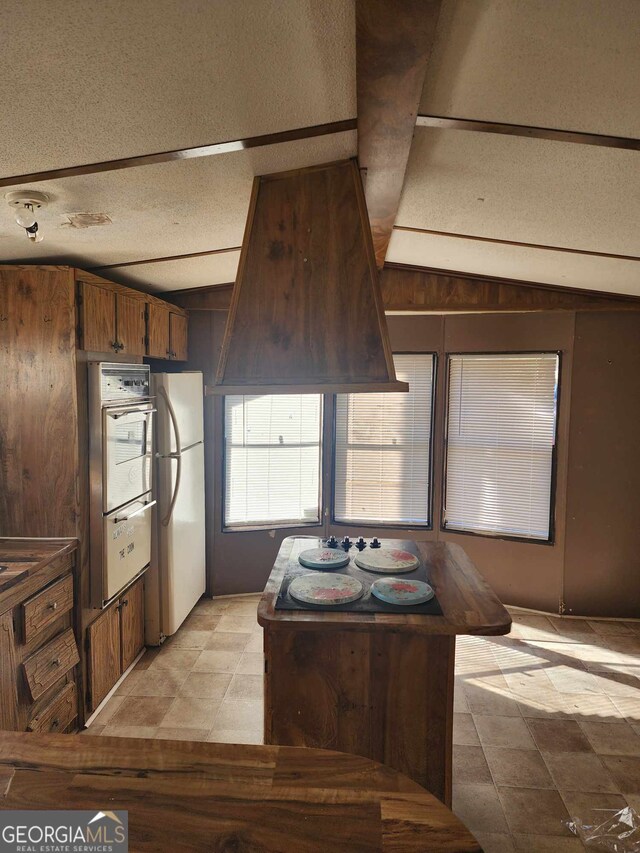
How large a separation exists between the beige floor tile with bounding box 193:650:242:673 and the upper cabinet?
6.73 feet

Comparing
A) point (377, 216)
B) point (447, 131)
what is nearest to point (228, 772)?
point (447, 131)

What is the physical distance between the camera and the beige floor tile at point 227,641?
3785 millimetres

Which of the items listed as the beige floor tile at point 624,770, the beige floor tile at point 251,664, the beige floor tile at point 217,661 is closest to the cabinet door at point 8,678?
the beige floor tile at point 217,661

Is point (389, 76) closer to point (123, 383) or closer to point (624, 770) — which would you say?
point (123, 383)

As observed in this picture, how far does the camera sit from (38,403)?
106 inches

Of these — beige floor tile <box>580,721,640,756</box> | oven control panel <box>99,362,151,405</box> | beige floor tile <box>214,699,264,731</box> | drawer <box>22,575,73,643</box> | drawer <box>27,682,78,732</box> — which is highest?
oven control panel <box>99,362,151,405</box>

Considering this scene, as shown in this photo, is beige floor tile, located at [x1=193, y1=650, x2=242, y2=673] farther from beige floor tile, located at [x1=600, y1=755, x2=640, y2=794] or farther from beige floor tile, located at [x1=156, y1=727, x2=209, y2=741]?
beige floor tile, located at [x1=600, y1=755, x2=640, y2=794]

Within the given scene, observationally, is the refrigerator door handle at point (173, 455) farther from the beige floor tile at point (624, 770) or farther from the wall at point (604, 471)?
the wall at point (604, 471)

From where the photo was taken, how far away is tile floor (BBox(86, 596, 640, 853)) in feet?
7.84

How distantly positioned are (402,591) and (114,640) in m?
1.94

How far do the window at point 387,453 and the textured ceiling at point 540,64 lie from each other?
300 centimetres

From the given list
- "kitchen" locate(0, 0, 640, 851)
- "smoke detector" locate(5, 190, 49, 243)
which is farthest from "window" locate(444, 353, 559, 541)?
"smoke detector" locate(5, 190, 49, 243)

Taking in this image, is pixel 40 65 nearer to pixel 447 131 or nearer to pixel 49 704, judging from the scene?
pixel 447 131

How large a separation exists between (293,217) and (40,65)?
1.07 m
